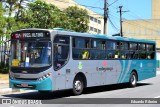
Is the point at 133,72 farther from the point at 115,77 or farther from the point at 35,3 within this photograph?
the point at 35,3

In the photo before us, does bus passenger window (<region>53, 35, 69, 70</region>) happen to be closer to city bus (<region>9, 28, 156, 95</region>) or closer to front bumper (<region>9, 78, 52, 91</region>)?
city bus (<region>9, 28, 156, 95</region>)

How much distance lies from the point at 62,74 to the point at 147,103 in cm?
404

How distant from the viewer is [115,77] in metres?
20.5

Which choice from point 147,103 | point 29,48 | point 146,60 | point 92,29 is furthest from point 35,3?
point 92,29

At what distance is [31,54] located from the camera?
15586 mm

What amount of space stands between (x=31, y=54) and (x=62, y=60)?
1.39m

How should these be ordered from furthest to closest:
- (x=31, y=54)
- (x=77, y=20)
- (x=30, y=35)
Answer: (x=77, y=20), (x=30, y=35), (x=31, y=54)

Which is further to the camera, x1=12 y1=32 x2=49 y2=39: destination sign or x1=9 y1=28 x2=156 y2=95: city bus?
x1=12 y1=32 x2=49 y2=39: destination sign

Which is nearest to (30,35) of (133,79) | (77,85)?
(77,85)

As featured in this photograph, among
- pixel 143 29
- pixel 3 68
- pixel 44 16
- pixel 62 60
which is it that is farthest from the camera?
pixel 143 29

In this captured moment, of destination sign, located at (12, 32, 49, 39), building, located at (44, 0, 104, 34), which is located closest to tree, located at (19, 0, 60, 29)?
destination sign, located at (12, 32, 49, 39)

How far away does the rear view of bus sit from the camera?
15359 millimetres

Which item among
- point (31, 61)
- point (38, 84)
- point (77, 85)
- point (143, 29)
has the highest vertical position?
point (143, 29)

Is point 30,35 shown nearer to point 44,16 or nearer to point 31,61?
point 31,61
